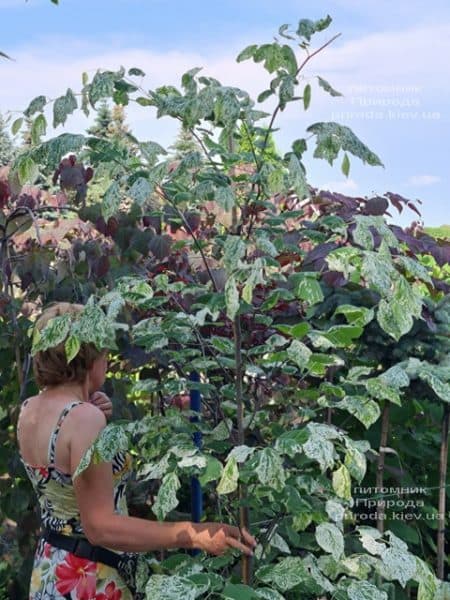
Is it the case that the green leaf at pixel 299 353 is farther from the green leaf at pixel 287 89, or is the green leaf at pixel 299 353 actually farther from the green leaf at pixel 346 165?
the green leaf at pixel 287 89

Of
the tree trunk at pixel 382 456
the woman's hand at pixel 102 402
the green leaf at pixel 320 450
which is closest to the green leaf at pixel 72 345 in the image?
the green leaf at pixel 320 450

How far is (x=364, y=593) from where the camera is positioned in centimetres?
159

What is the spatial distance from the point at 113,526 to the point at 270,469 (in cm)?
52

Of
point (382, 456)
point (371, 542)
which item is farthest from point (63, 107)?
point (382, 456)

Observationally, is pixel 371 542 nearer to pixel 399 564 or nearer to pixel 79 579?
pixel 399 564

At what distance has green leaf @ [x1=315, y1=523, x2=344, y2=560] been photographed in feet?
5.20

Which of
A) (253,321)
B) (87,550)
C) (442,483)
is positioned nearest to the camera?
(253,321)

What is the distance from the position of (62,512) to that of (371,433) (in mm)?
1344

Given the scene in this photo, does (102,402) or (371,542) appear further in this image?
(102,402)

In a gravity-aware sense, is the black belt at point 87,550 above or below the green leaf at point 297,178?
below

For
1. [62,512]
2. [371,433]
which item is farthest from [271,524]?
[371,433]

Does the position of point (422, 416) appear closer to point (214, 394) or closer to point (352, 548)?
point (352, 548)

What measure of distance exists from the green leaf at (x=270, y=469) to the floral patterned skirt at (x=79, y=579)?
766mm

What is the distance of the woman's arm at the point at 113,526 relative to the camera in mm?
1664
